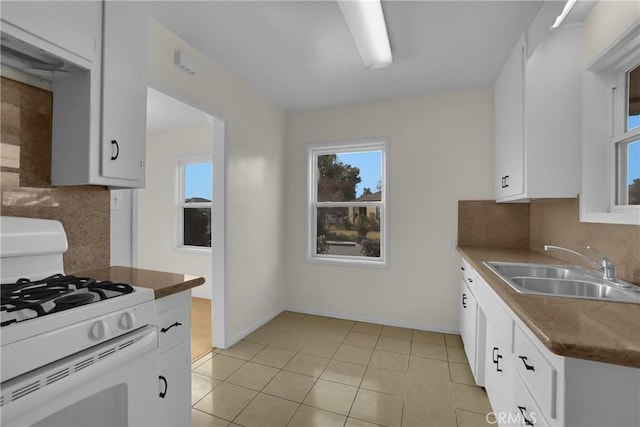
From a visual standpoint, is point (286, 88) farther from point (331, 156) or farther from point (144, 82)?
point (144, 82)

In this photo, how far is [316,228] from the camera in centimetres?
372

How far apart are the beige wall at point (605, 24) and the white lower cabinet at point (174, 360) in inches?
102

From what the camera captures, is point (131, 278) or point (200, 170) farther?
point (200, 170)

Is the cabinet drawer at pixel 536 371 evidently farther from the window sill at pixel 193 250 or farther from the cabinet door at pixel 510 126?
the window sill at pixel 193 250

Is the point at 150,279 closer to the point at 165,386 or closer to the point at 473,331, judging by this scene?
the point at 165,386

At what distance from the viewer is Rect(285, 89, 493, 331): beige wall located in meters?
3.03

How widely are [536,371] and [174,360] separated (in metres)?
1.53

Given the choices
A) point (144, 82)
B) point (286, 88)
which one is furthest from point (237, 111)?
point (144, 82)

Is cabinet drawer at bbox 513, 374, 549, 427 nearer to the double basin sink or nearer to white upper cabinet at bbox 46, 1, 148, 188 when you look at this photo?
the double basin sink

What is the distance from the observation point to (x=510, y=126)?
2.32 m

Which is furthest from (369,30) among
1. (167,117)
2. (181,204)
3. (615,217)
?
(181,204)

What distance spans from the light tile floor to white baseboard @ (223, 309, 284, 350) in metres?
0.06

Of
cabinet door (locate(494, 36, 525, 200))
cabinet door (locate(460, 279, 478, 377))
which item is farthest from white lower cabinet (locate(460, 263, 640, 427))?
cabinet door (locate(494, 36, 525, 200))

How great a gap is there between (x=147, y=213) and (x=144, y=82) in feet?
11.6
